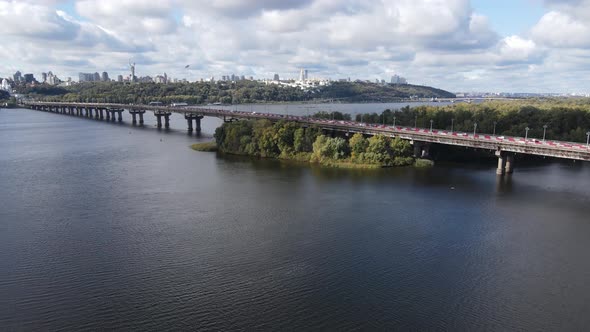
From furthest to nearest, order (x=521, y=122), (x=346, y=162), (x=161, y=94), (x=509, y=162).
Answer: (x=161, y=94), (x=521, y=122), (x=346, y=162), (x=509, y=162)

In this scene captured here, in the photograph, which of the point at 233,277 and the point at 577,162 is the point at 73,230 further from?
the point at 577,162

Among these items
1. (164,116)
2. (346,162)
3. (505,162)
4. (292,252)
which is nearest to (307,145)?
(346,162)

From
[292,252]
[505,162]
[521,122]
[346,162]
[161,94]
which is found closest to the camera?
[292,252]

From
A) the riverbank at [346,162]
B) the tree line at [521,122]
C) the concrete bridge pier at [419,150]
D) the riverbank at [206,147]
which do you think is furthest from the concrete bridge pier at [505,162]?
the riverbank at [206,147]

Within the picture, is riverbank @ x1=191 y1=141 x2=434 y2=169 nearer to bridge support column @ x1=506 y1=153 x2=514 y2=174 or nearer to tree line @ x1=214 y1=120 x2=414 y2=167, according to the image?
tree line @ x1=214 y1=120 x2=414 y2=167

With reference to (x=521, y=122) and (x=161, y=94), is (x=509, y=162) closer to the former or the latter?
(x=521, y=122)

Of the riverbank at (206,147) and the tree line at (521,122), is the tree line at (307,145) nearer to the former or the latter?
the riverbank at (206,147)

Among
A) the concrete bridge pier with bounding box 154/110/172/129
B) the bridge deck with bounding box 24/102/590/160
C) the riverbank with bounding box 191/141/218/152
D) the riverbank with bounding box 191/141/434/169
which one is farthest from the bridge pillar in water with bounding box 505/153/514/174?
the concrete bridge pier with bounding box 154/110/172/129
